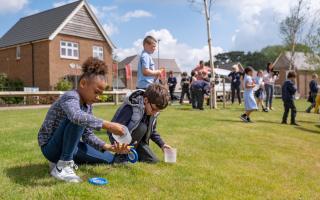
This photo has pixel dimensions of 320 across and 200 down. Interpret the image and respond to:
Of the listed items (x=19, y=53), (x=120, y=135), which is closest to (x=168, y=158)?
(x=120, y=135)

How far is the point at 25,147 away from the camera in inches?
251

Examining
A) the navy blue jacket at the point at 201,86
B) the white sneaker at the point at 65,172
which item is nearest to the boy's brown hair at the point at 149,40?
the white sneaker at the point at 65,172

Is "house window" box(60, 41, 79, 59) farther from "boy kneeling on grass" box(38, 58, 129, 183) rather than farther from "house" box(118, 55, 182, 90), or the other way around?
"house" box(118, 55, 182, 90)

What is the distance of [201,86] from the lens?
611 inches

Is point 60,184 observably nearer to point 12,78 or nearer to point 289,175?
point 289,175

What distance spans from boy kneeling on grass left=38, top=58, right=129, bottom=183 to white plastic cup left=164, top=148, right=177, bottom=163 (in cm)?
128

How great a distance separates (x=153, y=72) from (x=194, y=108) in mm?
9189

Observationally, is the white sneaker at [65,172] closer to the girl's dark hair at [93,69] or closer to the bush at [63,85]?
the girl's dark hair at [93,69]

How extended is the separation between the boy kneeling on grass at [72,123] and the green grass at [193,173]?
0.21 metres

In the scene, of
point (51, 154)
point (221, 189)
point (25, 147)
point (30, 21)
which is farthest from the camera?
point (30, 21)

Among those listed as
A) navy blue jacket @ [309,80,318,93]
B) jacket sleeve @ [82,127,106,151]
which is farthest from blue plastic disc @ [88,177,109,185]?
navy blue jacket @ [309,80,318,93]

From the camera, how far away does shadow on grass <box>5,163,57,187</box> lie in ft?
13.2

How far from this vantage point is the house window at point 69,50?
3288cm

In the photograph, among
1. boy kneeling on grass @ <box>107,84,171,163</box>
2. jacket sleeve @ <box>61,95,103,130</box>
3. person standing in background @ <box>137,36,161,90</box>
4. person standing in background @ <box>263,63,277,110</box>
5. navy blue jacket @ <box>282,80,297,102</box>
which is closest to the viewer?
jacket sleeve @ <box>61,95,103,130</box>
